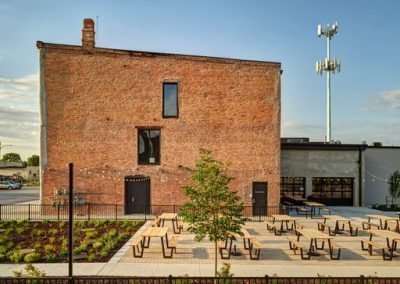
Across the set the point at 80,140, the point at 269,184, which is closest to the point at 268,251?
the point at 269,184

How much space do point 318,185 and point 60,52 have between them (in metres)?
22.2

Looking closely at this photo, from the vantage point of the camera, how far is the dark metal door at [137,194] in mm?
24984

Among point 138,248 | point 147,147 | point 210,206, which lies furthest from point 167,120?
point 210,206

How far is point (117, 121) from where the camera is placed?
25078 millimetres

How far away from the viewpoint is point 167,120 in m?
25.2

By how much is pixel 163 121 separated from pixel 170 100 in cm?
148

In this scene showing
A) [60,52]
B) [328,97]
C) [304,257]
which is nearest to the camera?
[304,257]

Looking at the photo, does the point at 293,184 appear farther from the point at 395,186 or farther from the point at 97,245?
the point at 97,245

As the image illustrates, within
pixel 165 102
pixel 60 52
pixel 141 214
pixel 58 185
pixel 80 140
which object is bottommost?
pixel 141 214

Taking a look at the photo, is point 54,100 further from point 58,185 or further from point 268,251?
point 268,251

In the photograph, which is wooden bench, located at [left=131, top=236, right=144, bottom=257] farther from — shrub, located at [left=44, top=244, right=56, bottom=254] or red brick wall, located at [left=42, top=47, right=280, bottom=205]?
red brick wall, located at [left=42, top=47, right=280, bottom=205]

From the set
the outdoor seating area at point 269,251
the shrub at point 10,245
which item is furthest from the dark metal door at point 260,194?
the shrub at point 10,245

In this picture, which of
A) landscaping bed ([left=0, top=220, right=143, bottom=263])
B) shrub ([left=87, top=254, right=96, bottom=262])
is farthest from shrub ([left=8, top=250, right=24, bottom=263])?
shrub ([left=87, top=254, right=96, bottom=262])

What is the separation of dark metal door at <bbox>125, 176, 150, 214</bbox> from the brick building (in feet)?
0.22
